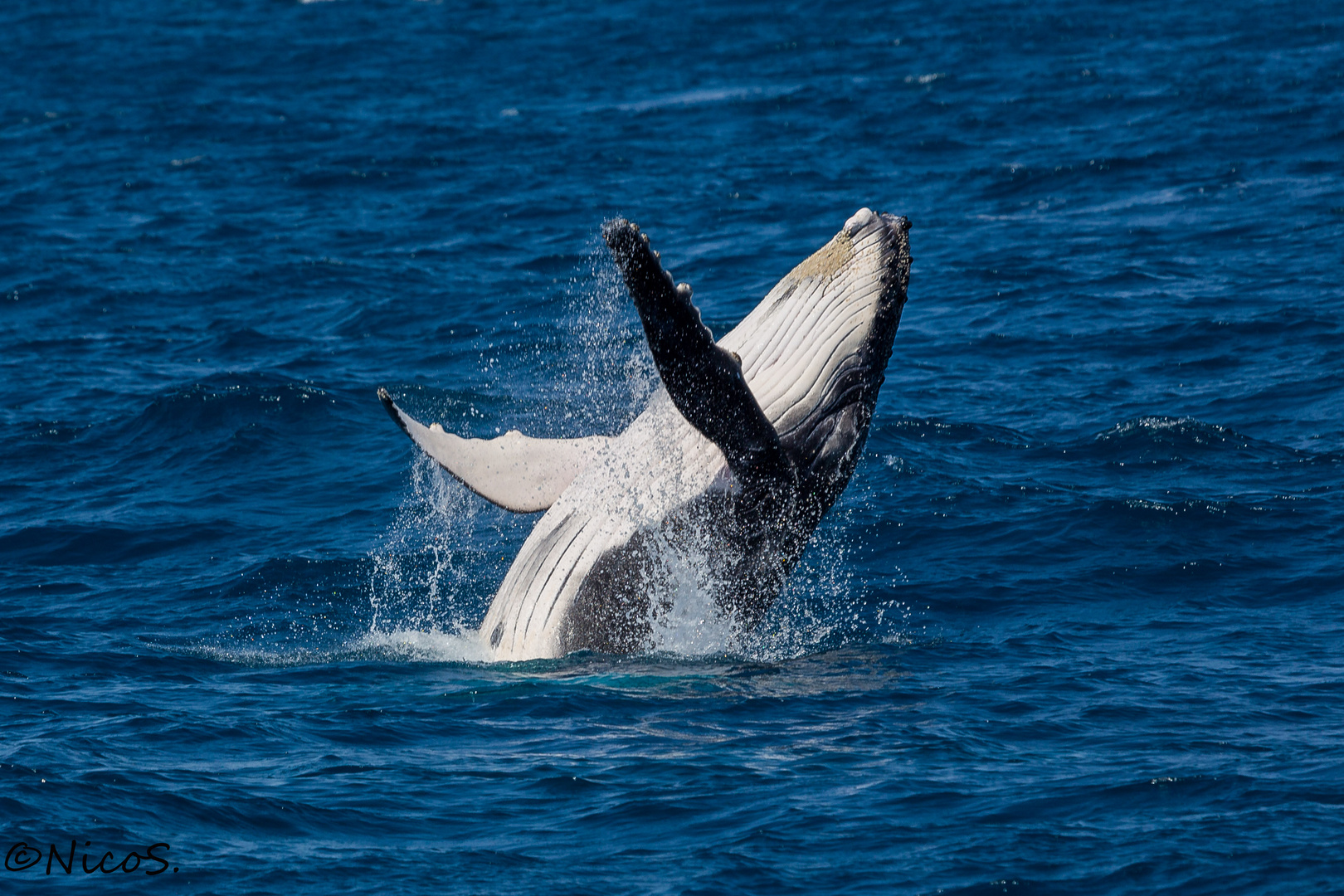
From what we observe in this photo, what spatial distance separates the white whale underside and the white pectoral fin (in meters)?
0.02

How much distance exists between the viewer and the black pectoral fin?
12938mm

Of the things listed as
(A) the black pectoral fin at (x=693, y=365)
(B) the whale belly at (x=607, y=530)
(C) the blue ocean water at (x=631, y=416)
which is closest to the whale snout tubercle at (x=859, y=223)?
(B) the whale belly at (x=607, y=530)

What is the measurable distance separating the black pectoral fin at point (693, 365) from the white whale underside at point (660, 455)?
88 cm

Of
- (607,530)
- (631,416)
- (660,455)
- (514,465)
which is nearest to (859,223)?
(660,455)

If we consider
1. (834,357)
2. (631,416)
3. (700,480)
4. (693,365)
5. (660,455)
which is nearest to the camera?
(693,365)

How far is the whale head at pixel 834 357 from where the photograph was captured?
1616 centimetres

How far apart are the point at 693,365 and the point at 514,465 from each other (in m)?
3.65

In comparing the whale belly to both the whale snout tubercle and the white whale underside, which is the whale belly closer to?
the white whale underside

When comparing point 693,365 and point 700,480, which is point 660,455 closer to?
point 700,480

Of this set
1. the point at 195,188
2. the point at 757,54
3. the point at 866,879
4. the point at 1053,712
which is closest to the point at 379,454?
the point at 1053,712

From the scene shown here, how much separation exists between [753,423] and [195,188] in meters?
29.7

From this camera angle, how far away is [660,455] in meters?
16.4

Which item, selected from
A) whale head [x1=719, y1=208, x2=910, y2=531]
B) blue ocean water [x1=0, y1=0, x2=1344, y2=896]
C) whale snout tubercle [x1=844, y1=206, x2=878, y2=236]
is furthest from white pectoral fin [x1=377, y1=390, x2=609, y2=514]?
whale snout tubercle [x1=844, y1=206, x2=878, y2=236]

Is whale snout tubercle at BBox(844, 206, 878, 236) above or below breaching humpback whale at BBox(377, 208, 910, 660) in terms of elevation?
above
